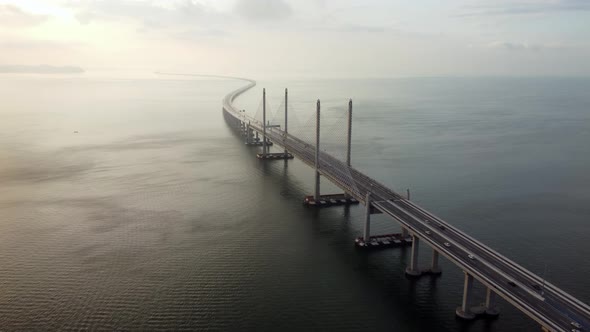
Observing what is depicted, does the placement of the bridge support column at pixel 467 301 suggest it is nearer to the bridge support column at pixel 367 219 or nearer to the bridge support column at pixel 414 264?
the bridge support column at pixel 414 264

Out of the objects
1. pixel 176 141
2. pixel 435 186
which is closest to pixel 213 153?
pixel 176 141

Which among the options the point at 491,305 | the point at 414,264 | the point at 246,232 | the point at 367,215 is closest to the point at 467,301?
the point at 491,305

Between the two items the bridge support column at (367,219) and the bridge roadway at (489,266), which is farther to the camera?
the bridge support column at (367,219)

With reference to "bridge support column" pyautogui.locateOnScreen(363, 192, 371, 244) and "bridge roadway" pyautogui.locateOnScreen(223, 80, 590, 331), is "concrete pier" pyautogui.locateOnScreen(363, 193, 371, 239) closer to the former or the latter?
"bridge support column" pyautogui.locateOnScreen(363, 192, 371, 244)

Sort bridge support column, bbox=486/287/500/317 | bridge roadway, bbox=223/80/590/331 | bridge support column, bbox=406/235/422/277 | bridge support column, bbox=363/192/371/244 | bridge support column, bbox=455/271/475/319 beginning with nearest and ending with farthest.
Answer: bridge roadway, bbox=223/80/590/331 → bridge support column, bbox=455/271/475/319 → bridge support column, bbox=486/287/500/317 → bridge support column, bbox=406/235/422/277 → bridge support column, bbox=363/192/371/244

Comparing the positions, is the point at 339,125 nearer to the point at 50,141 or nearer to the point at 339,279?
the point at 50,141

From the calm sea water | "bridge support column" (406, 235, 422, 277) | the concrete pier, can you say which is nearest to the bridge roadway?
the concrete pier

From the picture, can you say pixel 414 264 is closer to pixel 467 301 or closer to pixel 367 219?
pixel 467 301

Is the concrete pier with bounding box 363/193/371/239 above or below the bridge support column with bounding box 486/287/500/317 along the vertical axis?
above

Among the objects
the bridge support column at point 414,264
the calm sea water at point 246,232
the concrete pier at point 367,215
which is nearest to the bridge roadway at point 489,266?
the concrete pier at point 367,215

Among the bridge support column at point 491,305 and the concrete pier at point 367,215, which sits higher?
the concrete pier at point 367,215
